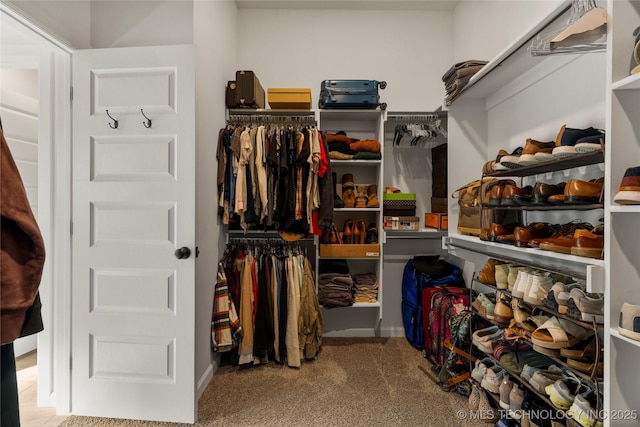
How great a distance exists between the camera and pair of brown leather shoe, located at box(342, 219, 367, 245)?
2.74 meters

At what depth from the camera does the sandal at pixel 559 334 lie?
1305mm

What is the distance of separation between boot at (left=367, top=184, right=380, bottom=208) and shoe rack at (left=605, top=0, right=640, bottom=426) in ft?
5.53

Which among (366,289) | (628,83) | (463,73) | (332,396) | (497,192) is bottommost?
(332,396)

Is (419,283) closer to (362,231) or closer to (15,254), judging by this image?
(362,231)

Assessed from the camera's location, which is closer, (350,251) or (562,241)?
(562,241)

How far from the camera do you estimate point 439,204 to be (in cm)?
273

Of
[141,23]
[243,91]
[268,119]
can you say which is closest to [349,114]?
[268,119]

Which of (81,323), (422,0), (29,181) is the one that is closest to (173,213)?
(81,323)

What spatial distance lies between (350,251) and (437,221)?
0.77 m

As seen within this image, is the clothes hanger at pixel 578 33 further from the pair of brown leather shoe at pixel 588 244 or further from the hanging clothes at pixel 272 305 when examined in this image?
the hanging clothes at pixel 272 305

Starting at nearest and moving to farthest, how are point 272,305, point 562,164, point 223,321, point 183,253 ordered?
point 562,164 → point 183,253 → point 223,321 → point 272,305

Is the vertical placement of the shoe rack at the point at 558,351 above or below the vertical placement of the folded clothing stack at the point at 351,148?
below

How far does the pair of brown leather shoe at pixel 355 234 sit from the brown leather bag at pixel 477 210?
0.79 metres

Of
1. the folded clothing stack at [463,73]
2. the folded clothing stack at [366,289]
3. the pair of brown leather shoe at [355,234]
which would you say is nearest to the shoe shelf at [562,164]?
the folded clothing stack at [463,73]
